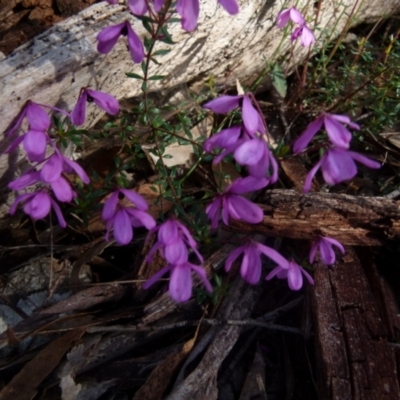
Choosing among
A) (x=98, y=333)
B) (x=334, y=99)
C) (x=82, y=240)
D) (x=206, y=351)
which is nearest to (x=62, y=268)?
(x=82, y=240)

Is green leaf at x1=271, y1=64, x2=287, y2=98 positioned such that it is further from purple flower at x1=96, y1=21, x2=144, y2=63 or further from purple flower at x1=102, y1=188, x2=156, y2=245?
purple flower at x1=102, y1=188, x2=156, y2=245

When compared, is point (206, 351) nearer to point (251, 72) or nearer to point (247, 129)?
point (247, 129)

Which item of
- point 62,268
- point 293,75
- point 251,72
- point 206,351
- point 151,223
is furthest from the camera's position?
point 293,75

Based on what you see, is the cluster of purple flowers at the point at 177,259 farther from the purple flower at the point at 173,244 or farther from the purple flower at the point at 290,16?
the purple flower at the point at 290,16

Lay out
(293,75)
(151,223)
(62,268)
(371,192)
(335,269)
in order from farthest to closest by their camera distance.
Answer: (293,75) < (371,192) < (62,268) < (335,269) < (151,223)

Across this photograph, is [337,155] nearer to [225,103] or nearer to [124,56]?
[225,103]

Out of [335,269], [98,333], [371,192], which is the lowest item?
[371,192]

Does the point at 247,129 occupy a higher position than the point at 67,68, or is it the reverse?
the point at 67,68
